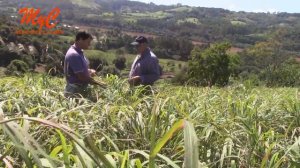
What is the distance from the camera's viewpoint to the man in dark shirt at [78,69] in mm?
5284

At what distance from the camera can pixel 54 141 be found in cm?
252

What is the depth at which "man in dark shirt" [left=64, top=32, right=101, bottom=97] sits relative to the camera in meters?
5.28

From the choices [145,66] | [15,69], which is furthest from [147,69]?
[15,69]

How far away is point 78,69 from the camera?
541cm

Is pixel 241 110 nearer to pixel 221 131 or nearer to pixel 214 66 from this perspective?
pixel 221 131

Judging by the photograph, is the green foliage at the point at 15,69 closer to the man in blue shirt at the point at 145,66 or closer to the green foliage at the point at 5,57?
the man in blue shirt at the point at 145,66

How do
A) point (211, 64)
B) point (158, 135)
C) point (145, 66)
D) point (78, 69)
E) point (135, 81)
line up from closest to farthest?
point (158, 135) → point (78, 69) → point (135, 81) → point (145, 66) → point (211, 64)

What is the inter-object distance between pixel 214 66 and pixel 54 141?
49.4 meters

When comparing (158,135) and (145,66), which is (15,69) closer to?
(145,66)

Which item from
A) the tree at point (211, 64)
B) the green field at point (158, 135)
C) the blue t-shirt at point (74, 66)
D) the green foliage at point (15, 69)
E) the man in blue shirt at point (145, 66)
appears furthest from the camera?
the tree at point (211, 64)

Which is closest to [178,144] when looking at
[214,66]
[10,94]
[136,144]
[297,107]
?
[136,144]

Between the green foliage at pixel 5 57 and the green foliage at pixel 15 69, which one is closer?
the green foliage at pixel 15 69

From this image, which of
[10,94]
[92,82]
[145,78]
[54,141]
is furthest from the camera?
[145,78]

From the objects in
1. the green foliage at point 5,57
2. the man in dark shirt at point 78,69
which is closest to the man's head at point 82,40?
the man in dark shirt at point 78,69
